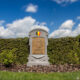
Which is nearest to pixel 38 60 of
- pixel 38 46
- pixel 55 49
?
pixel 38 46

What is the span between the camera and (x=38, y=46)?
10.3 metres

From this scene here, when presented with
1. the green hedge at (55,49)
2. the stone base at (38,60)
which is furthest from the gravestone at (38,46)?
the green hedge at (55,49)

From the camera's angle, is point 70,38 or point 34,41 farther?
point 70,38

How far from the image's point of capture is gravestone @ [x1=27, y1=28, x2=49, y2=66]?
10.3 m

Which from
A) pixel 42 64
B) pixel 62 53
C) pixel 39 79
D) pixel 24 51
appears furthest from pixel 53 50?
pixel 39 79

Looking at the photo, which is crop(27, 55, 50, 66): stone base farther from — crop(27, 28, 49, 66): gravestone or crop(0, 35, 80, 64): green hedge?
crop(0, 35, 80, 64): green hedge

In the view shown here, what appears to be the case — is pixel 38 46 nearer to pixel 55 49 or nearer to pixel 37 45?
pixel 37 45

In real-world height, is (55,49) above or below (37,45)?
below

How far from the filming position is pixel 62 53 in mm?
11031

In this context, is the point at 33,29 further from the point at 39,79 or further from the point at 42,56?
the point at 39,79

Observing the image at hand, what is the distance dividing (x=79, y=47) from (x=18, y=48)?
15.9 ft

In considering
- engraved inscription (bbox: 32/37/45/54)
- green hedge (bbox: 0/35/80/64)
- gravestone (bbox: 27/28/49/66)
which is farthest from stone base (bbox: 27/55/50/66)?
green hedge (bbox: 0/35/80/64)

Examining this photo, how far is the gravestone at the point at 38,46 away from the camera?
10289 millimetres

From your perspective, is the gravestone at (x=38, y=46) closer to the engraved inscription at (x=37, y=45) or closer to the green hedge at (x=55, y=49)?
the engraved inscription at (x=37, y=45)
